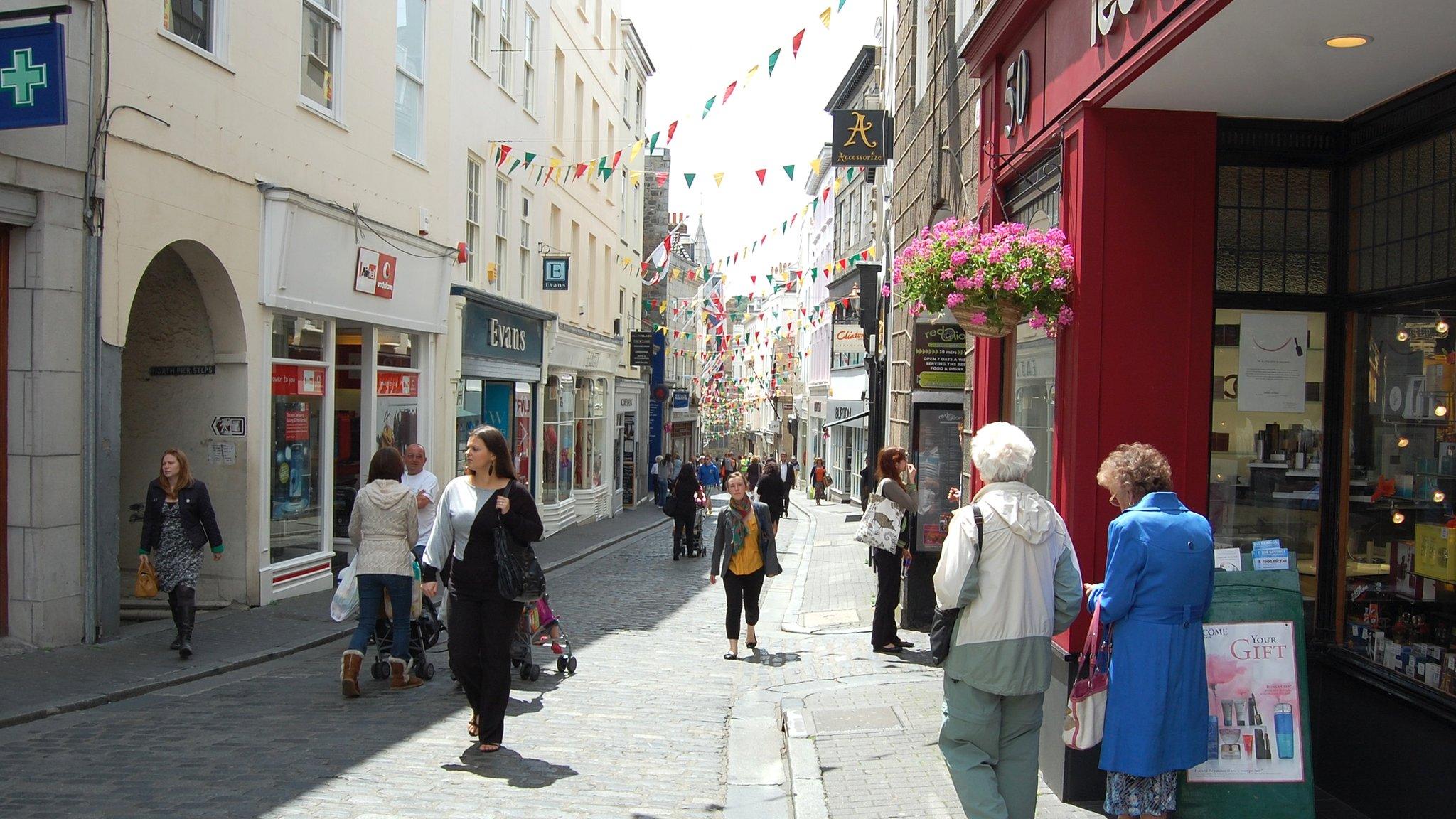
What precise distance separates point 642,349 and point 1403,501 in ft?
94.7

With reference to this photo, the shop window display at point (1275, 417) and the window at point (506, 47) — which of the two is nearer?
the shop window display at point (1275, 417)

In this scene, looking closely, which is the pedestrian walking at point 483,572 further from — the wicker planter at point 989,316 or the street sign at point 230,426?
the street sign at point 230,426

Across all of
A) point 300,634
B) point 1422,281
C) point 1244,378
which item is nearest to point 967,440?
point 1244,378

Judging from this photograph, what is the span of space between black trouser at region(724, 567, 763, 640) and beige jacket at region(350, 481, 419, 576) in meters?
3.07

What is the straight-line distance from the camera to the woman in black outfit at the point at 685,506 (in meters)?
19.1

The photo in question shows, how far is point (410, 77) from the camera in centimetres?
1571

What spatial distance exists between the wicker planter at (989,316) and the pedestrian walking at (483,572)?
2696 mm

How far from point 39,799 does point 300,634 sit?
496cm

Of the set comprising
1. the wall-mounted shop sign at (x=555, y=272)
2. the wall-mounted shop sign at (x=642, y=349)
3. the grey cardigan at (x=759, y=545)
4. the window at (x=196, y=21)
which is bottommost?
the grey cardigan at (x=759, y=545)

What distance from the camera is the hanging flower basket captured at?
5.75 meters

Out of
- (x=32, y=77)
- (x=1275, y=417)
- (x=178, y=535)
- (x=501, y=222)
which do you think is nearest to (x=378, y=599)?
(x=178, y=535)

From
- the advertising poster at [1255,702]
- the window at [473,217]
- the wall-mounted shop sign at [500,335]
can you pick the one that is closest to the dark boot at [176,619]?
the advertising poster at [1255,702]

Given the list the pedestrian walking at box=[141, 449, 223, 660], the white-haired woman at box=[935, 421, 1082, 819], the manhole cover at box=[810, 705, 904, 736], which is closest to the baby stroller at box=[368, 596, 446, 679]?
the pedestrian walking at box=[141, 449, 223, 660]

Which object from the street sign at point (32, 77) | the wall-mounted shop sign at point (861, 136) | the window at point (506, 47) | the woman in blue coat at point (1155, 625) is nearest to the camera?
the woman in blue coat at point (1155, 625)
